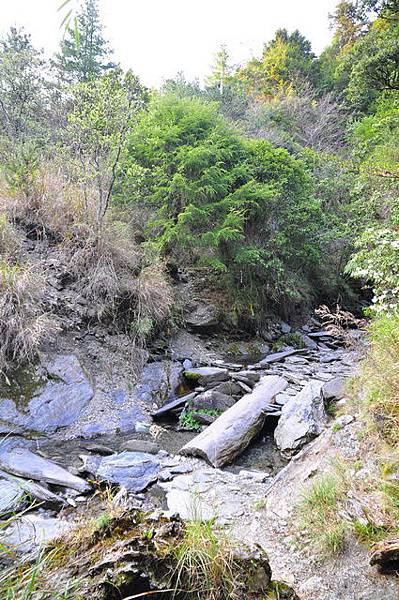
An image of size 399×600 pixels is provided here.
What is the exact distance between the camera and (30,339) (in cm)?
482

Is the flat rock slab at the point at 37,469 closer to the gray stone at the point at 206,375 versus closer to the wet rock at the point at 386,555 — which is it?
the wet rock at the point at 386,555

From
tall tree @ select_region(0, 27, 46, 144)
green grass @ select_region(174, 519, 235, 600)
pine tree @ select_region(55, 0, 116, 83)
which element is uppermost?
pine tree @ select_region(55, 0, 116, 83)

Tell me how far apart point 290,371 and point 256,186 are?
14.6 feet

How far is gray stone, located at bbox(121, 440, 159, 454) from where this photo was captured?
4.38 m

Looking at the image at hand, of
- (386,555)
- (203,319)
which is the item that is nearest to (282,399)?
(203,319)

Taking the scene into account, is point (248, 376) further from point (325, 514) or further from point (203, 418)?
point (325, 514)

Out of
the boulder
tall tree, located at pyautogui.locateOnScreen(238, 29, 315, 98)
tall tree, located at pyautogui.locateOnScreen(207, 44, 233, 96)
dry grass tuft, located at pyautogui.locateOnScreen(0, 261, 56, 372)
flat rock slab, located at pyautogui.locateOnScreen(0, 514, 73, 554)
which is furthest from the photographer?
tall tree, located at pyautogui.locateOnScreen(238, 29, 315, 98)

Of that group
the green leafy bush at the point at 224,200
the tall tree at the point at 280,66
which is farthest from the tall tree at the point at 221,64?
the green leafy bush at the point at 224,200

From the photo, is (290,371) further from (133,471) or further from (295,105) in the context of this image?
(295,105)

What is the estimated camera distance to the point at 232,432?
445cm

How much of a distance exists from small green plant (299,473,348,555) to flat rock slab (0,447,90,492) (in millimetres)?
2104

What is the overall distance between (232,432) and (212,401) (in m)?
1.05

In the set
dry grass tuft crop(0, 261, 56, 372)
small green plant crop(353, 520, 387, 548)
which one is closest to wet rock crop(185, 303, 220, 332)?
dry grass tuft crop(0, 261, 56, 372)

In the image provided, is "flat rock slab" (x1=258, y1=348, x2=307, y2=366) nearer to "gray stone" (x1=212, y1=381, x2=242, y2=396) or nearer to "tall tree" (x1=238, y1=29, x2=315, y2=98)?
"gray stone" (x1=212, y1=381, x2=242, y2=396)
